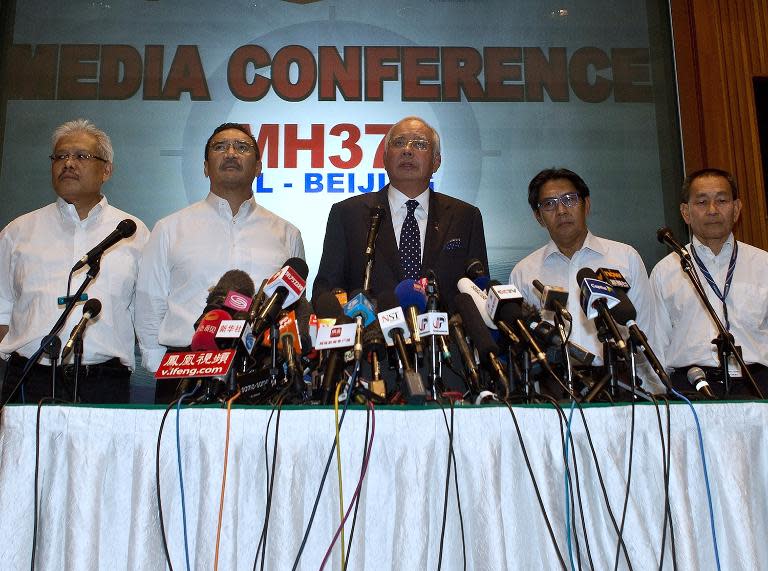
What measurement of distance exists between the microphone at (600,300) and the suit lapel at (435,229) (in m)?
1.10

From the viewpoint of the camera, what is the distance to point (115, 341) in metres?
3.01

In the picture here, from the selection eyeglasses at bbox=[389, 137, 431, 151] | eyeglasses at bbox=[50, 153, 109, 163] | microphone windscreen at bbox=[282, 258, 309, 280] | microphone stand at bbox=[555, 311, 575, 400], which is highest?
eyeglasses at bbox=[389, 137, 431, 151]

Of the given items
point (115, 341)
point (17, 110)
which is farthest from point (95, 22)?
point (115, 341)

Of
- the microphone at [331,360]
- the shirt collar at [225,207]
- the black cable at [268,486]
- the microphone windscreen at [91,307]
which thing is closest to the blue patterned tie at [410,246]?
the shirt collar at [225,207]

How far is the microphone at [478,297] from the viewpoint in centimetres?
214

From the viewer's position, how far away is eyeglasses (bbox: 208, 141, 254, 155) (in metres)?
3.25

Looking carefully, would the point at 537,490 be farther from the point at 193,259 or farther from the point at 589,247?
the point at 193,259

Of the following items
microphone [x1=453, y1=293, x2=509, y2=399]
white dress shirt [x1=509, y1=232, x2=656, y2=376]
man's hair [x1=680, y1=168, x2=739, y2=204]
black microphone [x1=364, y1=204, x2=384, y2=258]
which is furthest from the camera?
man's hair [x1=680, y1=168, x2=739, y2=204]

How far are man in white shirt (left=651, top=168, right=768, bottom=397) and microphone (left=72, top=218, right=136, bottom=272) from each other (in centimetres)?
220

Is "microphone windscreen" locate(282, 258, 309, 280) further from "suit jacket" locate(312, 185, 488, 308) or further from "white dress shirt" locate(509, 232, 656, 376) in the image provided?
"white dress shirt" locate(509, 232, 656, 376)

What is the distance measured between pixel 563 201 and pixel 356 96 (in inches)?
71.4

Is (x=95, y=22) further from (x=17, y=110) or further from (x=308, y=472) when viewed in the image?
(x=308, y=472)

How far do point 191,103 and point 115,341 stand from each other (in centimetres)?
197

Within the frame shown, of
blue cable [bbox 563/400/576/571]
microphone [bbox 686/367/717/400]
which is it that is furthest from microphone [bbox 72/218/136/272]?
microphone [bbox 686/367/717/400]
